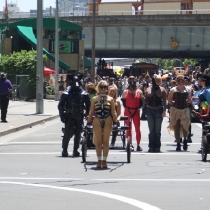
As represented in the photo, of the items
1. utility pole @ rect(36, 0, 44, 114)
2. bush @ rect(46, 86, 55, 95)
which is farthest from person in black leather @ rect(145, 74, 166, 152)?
bush @ rect(46, 86, 55, 95)

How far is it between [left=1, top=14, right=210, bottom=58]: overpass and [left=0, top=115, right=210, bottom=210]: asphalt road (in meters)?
46.0

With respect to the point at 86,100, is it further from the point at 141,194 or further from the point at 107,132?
the point at 141,194

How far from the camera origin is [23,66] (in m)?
47.0

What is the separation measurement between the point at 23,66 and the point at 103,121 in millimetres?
33542

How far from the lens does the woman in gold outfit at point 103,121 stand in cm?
1401

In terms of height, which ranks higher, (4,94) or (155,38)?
(155,38)

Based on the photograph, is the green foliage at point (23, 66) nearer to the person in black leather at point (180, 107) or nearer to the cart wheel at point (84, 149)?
the person in black leather at point (180, 107)

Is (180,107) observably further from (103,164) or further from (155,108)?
(103,164)

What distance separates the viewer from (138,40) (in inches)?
2623

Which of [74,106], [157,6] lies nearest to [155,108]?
[74,106]

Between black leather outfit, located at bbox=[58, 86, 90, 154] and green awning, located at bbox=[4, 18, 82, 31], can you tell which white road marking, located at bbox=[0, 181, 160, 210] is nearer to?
black leather outfit, located at bbox=[58, 86, 90, 154]

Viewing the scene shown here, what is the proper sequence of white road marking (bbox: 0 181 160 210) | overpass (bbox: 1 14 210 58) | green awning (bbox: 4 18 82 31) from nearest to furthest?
white road marking (bbox: 0 181 160 210) → green awning (bbox: 4 18 82 31) → overpass (bbox: 1 14 210 58)

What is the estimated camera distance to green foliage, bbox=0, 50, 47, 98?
4669 cm

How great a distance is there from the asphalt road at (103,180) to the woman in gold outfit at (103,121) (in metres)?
0.35
